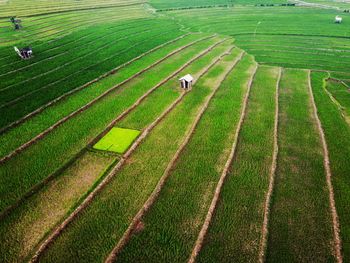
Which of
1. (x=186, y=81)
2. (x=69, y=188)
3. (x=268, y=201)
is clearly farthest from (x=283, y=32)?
(x=69, y=188)

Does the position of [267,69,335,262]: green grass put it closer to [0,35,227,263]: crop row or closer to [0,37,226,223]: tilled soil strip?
[0,35,227,263]: crop row

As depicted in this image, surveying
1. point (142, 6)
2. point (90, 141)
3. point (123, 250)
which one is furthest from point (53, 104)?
point (142, 6)

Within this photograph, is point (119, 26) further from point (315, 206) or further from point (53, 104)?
point (315, 206)

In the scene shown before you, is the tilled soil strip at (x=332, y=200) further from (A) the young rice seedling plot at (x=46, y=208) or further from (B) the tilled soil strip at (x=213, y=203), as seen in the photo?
(A) the young rice seedling plot at (x=46, y=208)

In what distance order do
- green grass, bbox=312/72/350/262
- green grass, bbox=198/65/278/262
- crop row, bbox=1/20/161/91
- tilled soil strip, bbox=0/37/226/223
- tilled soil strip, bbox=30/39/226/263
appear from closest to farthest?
tilled soil strip, bbox=30/39/226/263 → green grass, bbox=198/65/278/262 → green grass, bbox=312/72/350/262 → tilled soil strip, bbox=0/37/226/223 → crop row, bbox=1/20/161/91

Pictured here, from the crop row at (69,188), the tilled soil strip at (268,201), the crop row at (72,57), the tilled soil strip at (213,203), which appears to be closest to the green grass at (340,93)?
the tilled soil strip at (268,201)

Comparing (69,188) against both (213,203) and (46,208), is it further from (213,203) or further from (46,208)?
(213,203)

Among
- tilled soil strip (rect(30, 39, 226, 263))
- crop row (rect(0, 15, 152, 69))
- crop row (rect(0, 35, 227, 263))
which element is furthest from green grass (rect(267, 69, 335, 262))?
crop row (rect(0, 15, 152, 69))
